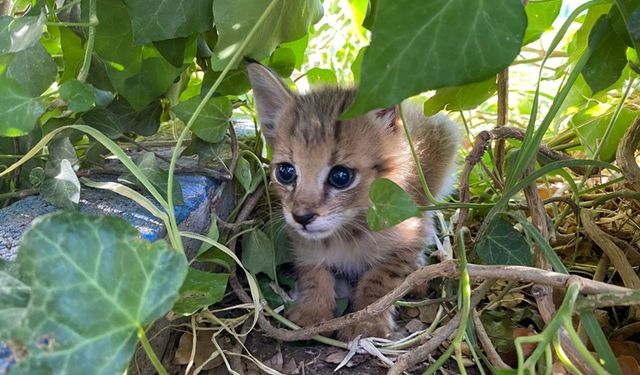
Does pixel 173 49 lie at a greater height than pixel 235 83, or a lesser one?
greater

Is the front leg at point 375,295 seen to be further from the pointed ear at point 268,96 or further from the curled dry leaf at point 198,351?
the pointed ear at point 268,96

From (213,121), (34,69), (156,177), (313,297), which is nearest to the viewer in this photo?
(34,69)

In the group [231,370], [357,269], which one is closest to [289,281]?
[357,269]

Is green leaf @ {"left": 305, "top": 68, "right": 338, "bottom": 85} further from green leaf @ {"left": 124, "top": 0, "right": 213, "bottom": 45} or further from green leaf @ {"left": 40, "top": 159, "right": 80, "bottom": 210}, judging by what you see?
green leaf @ {"left": 40, "top": 159, "right": 80, "bottom": 210}

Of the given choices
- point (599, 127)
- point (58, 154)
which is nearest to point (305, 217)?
point (58, 154)

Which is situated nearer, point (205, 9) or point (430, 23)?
point (430, 23)

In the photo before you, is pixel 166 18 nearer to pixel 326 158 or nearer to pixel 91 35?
pixel 91 35

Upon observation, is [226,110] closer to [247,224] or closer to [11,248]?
[247,224]
